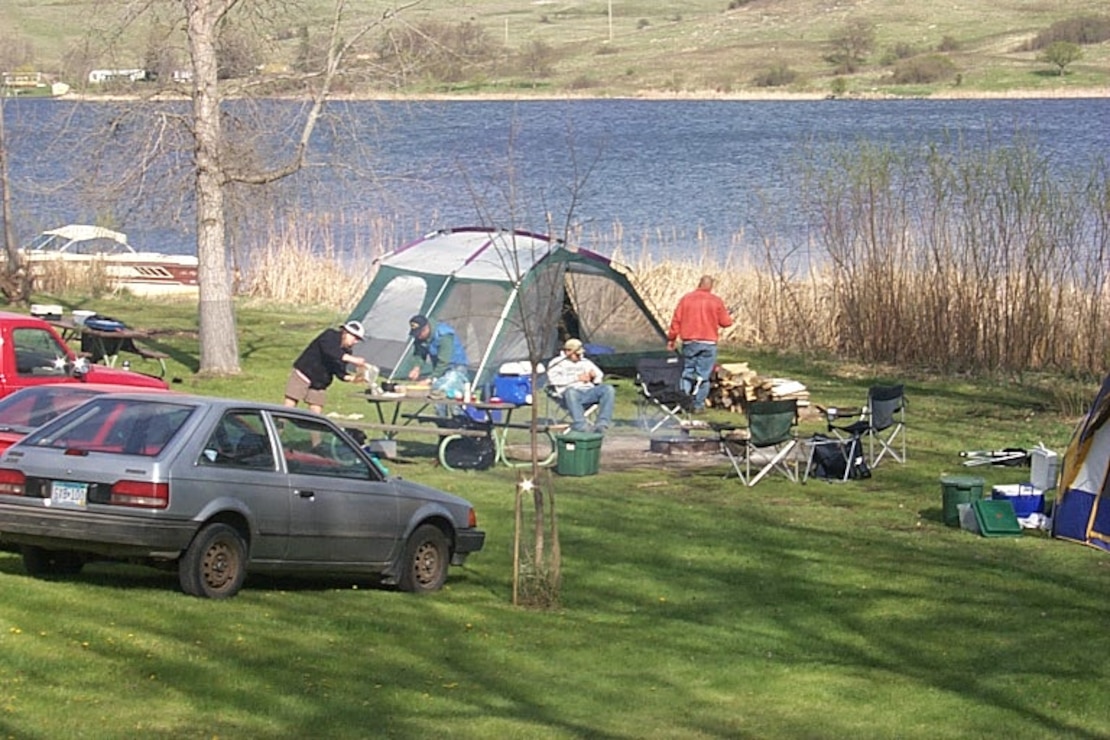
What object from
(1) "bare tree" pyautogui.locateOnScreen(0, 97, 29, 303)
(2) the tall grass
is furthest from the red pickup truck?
(1) "bare tree" pyautogui.locateOnScreen(0, 97, 29, 303)

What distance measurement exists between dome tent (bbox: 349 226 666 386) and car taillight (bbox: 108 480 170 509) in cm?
1047

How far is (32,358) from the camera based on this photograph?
56.1 ft

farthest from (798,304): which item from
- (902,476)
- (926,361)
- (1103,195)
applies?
(902,476)

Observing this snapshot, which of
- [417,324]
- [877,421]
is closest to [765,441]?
[877,421]

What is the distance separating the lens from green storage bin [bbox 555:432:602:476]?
60.2ft

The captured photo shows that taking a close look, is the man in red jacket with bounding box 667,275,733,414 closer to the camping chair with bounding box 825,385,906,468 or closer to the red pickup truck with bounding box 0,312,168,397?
the camping chair with bounding box 825,385,906,468

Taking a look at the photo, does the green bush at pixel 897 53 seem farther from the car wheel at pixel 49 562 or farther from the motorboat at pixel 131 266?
the car wheel at pixel 49 562

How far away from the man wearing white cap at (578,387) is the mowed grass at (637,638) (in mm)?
2807

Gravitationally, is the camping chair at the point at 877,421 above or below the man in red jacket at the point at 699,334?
below

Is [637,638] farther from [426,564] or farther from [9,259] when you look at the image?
[9,259]

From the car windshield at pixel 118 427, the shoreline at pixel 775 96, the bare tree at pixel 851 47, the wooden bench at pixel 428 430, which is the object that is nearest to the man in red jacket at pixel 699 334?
the wooden bench at pixel 428 430

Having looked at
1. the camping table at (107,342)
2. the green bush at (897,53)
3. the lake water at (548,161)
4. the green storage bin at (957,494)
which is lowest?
the green storage bin at (957,494)

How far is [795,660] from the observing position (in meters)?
11.7

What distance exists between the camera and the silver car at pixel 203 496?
11383 mm
